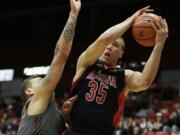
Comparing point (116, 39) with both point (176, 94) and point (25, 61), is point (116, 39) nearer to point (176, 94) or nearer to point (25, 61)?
point (176, 94)

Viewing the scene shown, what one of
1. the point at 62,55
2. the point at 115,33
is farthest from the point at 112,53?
the point at 62,55

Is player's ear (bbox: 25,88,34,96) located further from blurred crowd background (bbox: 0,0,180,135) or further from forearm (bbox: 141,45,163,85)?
blurred crowd background (bbox: 0,0,180,135)

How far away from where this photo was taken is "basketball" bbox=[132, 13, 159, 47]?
4023mm

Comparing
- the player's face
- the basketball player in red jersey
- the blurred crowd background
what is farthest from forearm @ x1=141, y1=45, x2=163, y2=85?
the blurred crowd background

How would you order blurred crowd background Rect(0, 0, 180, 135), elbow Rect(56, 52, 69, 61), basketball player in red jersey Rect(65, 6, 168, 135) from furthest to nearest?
blurred crowd background Rect(0, 0, 180, 135), basketball player in red jersey Rect(65, 6, 168, 135), elbow Rect(56, 52, 69, 61)

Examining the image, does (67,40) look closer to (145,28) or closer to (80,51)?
(145,28)

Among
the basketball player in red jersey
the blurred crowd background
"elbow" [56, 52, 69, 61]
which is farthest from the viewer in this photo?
the blurred crowd background

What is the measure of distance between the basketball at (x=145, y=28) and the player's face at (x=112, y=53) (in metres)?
0.18

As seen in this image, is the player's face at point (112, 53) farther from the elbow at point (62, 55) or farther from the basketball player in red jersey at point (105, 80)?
the elbow at point (62, 55)

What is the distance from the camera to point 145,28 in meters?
4.05

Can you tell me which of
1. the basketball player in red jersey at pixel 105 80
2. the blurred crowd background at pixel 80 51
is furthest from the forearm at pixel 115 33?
the blurred crowd background at pixel 80 51

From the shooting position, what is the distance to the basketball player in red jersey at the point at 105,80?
4.00 meters

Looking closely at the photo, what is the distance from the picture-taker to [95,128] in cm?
400

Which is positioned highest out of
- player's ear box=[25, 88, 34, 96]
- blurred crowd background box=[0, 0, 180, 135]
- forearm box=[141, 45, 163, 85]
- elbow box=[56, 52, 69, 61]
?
elbow box=[56, 52, 69, 61]
